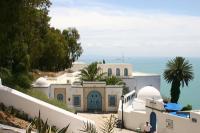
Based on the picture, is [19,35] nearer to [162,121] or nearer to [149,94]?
[162,121]

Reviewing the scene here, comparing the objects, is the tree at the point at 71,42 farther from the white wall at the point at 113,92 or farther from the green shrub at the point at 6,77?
the green shrub at the point at 6,77

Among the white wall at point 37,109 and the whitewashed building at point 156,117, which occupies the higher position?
the white wall at point 37,109

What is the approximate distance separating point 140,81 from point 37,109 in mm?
33068

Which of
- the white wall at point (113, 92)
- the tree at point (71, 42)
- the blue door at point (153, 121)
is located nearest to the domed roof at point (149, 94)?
the blue door at point (153, 121)

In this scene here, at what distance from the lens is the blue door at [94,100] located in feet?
132

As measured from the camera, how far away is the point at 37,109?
1958cm

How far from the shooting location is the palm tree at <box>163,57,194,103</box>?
151ft

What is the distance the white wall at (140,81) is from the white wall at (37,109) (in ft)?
96.4

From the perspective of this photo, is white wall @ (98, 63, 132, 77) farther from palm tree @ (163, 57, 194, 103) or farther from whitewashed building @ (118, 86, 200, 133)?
whitewashed building @ (118, 86, 200, 133)

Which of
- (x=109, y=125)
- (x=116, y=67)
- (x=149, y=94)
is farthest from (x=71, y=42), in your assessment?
(x=109, y=125)

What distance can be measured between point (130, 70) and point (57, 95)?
13838 millimetres

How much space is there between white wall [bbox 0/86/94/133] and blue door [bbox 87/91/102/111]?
20.5 metres

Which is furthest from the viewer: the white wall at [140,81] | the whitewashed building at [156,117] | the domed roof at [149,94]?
the white wall at [140,81]

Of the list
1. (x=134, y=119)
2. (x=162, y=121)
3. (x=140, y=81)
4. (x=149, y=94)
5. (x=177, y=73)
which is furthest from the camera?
(x=140, y=81)
